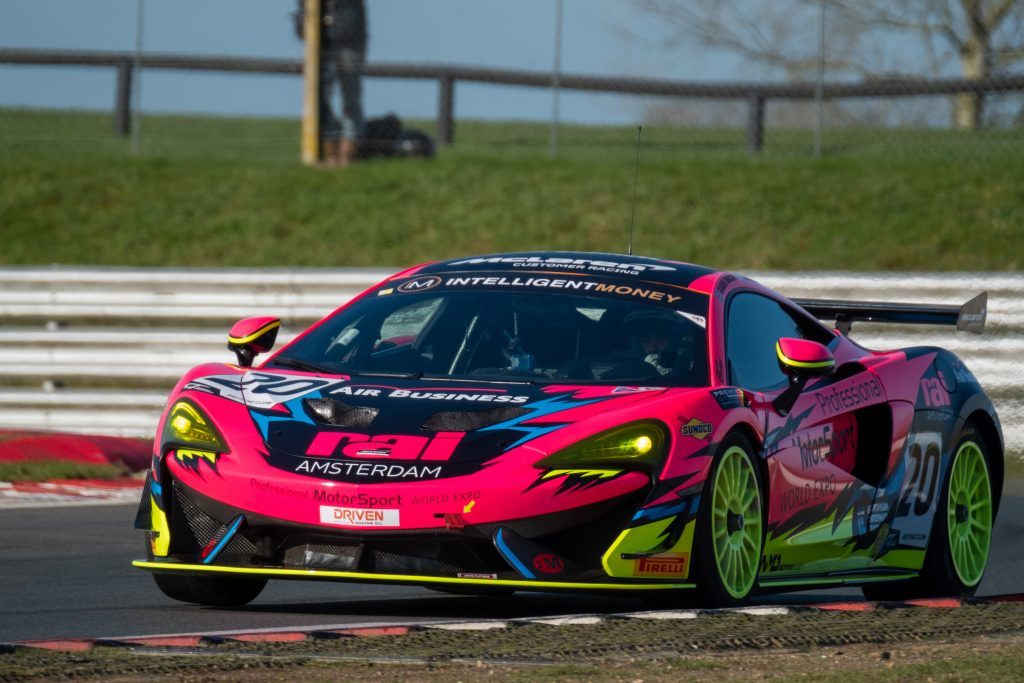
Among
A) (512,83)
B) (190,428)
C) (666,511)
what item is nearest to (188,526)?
(190,428)

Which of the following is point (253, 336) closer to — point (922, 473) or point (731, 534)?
point (731, 534)

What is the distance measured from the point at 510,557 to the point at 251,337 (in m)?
1.74

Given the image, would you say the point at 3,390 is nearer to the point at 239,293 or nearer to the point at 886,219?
the point at 239,293

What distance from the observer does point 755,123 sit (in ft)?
60.1

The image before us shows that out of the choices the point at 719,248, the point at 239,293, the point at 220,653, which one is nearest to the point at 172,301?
the point at 239,293

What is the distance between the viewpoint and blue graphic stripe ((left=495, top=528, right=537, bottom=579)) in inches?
202

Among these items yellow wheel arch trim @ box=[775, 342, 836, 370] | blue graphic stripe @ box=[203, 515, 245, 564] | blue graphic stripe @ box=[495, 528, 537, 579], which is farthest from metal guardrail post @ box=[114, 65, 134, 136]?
blue graphic stripe @ box=[495, 528, 537, 579]

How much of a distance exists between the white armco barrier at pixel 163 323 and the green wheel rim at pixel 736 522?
610cm

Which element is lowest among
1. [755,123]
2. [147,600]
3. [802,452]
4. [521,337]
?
[147,600]

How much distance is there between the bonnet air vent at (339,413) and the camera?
5.43 metres

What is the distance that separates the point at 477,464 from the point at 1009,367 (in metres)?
7.11

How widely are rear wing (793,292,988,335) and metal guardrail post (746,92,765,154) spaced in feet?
34.4

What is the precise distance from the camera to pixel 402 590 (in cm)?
682

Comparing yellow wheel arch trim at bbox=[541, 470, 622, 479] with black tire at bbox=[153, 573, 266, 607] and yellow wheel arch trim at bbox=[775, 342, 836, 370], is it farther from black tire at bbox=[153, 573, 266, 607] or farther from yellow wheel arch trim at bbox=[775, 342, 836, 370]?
black tire at bbox=[153, 573, 266, 607]
